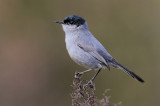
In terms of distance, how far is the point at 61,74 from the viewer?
8.29 meters

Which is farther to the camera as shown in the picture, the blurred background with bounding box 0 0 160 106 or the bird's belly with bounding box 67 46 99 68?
the blurred background with bounding box 0 0 160 106

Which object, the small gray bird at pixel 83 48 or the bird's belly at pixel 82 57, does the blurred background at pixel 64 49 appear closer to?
the small gray bird at pixel 83 48

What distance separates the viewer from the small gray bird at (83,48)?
539 centimetres

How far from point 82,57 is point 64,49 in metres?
3.26

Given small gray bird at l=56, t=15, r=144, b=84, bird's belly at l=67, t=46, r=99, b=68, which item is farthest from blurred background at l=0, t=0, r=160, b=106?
bird's belly at l=67, t=46, r=99, b=68

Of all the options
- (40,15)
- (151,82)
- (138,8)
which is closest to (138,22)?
(138,8)

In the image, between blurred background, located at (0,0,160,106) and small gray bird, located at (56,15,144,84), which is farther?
blurred background, located at (0,0,160,106)

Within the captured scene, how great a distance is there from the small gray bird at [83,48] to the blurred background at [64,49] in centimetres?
249

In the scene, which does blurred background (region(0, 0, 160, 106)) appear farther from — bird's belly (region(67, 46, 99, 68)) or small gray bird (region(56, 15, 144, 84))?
bird's belly (region(67, 46, 99, 68))

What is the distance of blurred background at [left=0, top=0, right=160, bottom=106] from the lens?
8148mm

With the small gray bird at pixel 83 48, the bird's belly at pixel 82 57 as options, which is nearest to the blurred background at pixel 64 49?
the small gray bird at pixel 83 48

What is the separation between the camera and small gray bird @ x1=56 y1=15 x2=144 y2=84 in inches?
212

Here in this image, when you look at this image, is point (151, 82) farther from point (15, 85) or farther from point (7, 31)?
point (7, 31)

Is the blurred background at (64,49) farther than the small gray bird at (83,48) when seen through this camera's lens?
Yes
